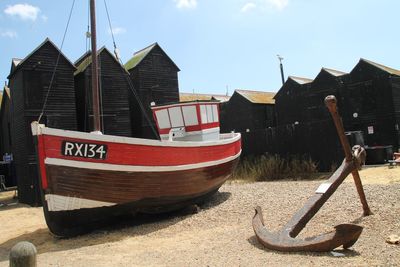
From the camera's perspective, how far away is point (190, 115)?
12117 mm

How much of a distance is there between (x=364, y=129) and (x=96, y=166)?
73.4ft

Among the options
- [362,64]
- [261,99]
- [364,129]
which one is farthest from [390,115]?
[261,99]

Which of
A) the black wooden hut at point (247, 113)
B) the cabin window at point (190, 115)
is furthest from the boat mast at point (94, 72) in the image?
the black wooden hut at point (247, 113)

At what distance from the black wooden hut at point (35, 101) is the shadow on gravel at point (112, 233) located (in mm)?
7634

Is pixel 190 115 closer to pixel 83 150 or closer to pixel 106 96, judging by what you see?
pixel 83 150

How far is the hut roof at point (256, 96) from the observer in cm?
3536

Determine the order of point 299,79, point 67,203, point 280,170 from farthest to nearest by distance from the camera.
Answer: point 299,79, point 280,170, point 67,203

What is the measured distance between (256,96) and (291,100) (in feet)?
18.0

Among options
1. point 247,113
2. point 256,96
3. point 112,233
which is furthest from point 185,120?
point 256,96

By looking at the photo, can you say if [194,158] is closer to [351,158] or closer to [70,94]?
[351,158]

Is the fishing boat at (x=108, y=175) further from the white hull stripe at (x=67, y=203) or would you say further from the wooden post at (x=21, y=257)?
the wooden post at (x=21, y=257)

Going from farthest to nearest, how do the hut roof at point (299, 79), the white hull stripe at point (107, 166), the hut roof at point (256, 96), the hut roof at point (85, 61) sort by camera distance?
the hut roof at point (256, 96) → the hut roof at point (299, 79) → the hut roof at point (85, 61) → the white hull stripe at point (107, 166)

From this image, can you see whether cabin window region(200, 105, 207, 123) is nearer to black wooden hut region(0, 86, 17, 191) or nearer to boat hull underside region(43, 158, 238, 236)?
boat hull underside region(43, 158, 238, 236)

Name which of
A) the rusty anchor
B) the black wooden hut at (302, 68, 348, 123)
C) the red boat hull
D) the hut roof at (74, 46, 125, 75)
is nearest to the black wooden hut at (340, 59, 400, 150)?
the black wooden hut at (302, 68, 348, 123)
